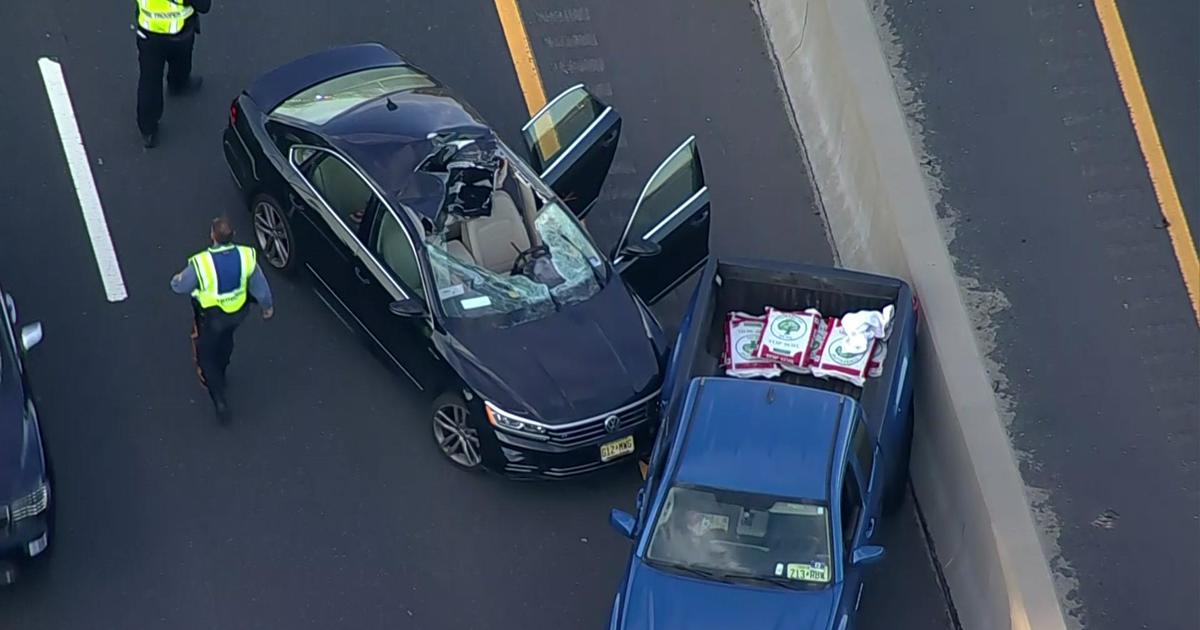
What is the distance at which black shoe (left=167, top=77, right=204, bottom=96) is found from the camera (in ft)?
46.4

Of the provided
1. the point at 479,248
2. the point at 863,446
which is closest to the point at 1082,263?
the point at 863,446

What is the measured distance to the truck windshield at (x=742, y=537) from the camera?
35.6 ft

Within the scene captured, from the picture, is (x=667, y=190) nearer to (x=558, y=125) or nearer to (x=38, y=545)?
(x=558, y=125)

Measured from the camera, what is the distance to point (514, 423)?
11.8 meters

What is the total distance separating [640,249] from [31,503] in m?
4.60

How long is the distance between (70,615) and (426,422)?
2852 mm

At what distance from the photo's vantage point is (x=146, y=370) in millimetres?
12648

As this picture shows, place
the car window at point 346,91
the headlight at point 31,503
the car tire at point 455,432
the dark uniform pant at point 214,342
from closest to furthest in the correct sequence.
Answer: the headlight at point 31,503 < the dark uniform pant at point 214,342 < the car tire at point 455,432 < the car window at point 346,91

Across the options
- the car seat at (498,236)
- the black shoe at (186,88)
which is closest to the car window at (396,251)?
the car seat at (498,236)

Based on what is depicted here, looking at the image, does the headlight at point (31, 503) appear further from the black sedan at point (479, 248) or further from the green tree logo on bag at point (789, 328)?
the green tree logo on bag at point (789, 328)

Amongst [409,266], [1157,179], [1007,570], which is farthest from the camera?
[1157,179]

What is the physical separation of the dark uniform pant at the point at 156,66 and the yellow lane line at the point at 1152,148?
775 cm

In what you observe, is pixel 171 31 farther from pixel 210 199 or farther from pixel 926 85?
pixel 926 85

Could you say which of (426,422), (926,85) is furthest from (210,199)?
(926,85)
